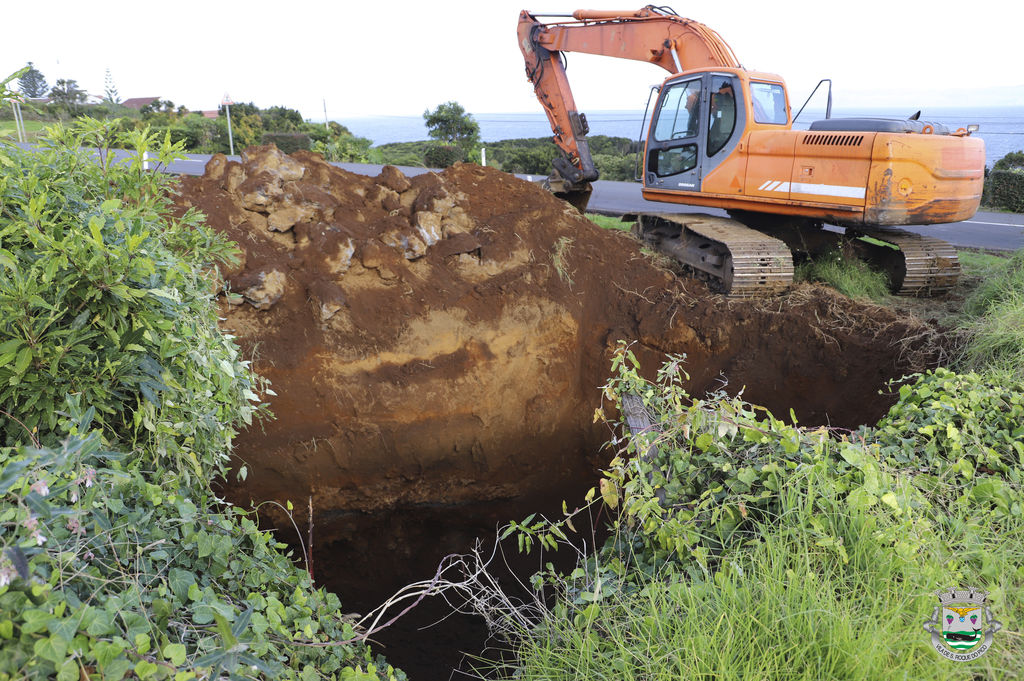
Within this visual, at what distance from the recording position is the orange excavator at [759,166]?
19.9 feet

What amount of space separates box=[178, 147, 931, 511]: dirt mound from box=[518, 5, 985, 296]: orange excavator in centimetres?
79

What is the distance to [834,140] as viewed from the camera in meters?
6.18

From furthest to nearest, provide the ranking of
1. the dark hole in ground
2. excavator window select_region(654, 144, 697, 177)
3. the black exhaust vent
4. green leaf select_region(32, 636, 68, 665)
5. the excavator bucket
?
the excavator bucket → excavator window select_region(654, 144, 697, 177) → the black exhaust vent → the dark hole in ground → green leaf select_region(32, 636, 68, 665)

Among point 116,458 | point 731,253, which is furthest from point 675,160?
point 116,458

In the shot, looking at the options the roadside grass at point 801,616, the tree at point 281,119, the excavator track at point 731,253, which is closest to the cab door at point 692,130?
the excavator track at point 731,253

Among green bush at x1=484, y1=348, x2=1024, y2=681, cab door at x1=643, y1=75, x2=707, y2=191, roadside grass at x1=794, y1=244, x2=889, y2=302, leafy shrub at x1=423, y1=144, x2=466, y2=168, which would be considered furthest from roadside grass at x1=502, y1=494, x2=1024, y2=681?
leafy shrub at x1=423, y1=144, x2=466, y2=168

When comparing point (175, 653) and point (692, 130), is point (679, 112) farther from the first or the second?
point (175, 653)

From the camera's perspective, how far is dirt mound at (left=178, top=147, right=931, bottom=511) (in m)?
6.01

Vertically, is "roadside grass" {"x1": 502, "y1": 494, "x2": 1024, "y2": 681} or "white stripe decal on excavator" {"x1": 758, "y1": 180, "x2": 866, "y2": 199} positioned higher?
"white stripe decal on excavator" {"x1": 758, "y1": 180, "x2": 866, "y2": 199}

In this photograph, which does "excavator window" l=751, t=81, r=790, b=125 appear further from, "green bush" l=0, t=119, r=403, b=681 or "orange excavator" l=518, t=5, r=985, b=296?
"green bush" l=0, t=119, r=403, b=681

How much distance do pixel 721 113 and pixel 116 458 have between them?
22.6ft

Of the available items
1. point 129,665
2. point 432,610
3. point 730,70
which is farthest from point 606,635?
point 730,70

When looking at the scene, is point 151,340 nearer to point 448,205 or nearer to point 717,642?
point 717,642

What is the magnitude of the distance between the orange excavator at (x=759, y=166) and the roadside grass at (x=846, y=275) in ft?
0.64
